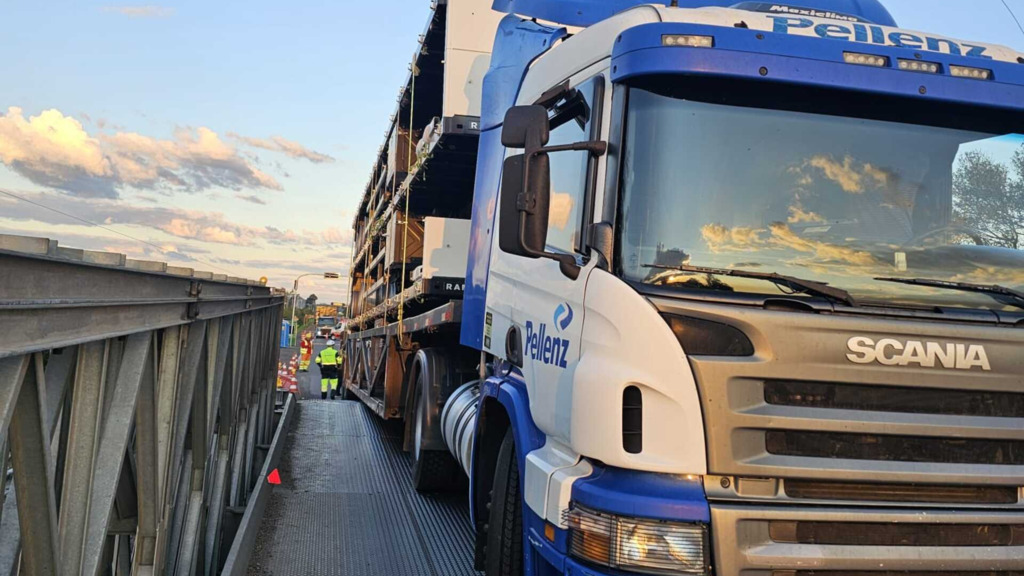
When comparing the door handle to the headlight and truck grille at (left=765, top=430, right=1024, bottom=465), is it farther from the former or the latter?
truck grille at (left=765, top=430, right=1024, bottom=465)

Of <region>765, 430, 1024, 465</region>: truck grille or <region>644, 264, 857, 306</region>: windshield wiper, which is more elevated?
<region>644, 264, 857, 306</region>: windshield wiper

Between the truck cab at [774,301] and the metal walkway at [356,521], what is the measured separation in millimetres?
1928

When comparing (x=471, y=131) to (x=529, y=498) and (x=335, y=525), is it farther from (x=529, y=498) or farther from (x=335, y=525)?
(x=529, y=498)

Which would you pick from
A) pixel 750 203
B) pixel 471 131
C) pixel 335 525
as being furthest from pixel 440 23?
pixel 750 203

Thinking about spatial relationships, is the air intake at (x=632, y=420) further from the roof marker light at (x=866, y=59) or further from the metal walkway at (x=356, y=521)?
the metal walkway at (x=356, y=521)

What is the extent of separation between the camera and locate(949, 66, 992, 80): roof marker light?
10.5 feet

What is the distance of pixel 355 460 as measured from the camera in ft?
27.3

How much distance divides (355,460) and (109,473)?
5.76 meters

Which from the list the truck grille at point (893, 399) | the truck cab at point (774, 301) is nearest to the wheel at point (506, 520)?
the truck cab at point (774, 301)

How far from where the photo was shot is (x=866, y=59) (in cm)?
314

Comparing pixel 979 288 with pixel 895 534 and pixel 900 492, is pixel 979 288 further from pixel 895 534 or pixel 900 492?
pixel 895 534

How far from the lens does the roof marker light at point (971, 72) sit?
3195 mm

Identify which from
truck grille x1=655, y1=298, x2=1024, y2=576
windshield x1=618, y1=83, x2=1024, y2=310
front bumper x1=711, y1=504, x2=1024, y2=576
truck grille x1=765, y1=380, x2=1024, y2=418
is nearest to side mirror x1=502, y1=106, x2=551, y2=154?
windshield x1=618, y1=83, x2=1024, y2=310

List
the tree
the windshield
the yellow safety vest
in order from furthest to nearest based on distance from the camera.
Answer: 1. the yellow safety vest
2. the tree
3. the windshield
